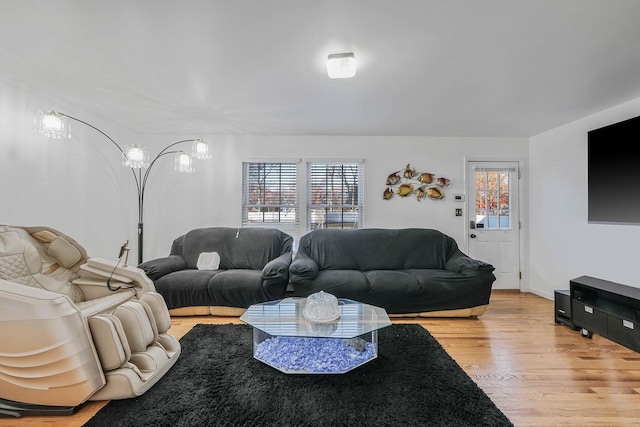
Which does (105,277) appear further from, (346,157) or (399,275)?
(346,157)

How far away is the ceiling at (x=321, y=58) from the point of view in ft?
5.39

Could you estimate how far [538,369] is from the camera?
6.81ft

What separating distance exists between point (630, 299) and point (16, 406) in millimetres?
4375

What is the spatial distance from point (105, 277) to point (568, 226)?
4.95m

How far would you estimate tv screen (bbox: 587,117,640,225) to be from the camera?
9.02 ft

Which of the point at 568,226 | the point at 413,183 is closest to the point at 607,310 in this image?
the point at 568,226

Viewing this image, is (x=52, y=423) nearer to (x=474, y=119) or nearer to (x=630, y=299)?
(x=630, y=299)

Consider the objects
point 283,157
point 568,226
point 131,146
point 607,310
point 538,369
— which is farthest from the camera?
point 283,157

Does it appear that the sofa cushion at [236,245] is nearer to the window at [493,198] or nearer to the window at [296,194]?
the window at [296,194]

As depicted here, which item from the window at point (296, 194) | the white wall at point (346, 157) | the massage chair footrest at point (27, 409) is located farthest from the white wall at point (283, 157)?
the massage chair footrest at point (27, 409)

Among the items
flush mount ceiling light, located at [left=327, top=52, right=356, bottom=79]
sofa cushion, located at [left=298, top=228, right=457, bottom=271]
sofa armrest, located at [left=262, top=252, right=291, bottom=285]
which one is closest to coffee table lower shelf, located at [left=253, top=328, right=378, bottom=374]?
sofa armrest, located at [left=262, top=252, right=291, bottom=285]

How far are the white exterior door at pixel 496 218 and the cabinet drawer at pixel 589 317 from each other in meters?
1.47

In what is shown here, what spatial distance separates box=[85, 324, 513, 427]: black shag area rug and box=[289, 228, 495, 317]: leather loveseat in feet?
2.51

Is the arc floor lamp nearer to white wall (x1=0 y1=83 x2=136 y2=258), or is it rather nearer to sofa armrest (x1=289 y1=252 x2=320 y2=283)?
white wall (x1=0 y1=83 x2=136 y2=258)
